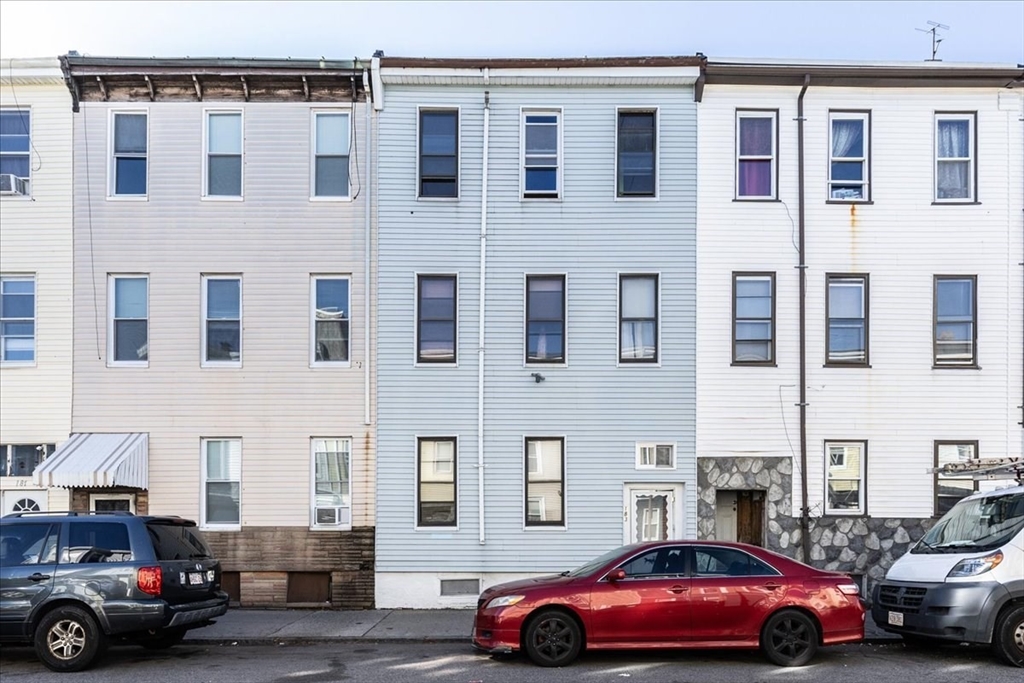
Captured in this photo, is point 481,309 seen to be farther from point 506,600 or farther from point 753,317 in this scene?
point 506,600

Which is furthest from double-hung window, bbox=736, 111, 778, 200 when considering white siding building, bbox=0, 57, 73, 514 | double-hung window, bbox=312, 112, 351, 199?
white siding building, bbox=0, 57, 73, 514

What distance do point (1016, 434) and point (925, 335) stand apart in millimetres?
2309

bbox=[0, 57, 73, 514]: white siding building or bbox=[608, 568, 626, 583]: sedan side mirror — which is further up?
bbox=[0, 57, 73, 514]: white siding building

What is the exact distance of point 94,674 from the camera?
39.2ft

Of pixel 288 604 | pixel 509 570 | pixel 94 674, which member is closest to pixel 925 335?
pixel 509 570

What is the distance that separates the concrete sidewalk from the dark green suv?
2.34m

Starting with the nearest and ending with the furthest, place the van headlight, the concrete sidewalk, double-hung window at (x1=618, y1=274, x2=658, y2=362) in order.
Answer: the van headlight
the concrete sidewalk
double-hung window at (x1=618, y1=274, x2=658, y2=362)

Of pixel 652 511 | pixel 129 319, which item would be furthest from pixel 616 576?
pixel 129 319

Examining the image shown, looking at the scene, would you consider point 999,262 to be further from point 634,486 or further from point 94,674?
Result: point 94,674

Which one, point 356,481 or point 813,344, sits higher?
point 813,344

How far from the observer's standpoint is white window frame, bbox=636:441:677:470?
17.9m

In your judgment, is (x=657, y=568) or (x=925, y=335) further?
(x=925, y=335)

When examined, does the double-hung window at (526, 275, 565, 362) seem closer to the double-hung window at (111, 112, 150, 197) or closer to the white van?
the white van

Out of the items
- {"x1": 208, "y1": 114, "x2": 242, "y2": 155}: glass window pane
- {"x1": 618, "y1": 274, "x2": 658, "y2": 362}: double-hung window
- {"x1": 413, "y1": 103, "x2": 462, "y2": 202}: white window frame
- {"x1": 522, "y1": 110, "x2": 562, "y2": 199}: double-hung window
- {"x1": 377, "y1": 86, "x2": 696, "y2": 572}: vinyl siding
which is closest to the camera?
{"x1": 377, "y1": 86, "x2": 696, "y2": 572}: vinyl siding
